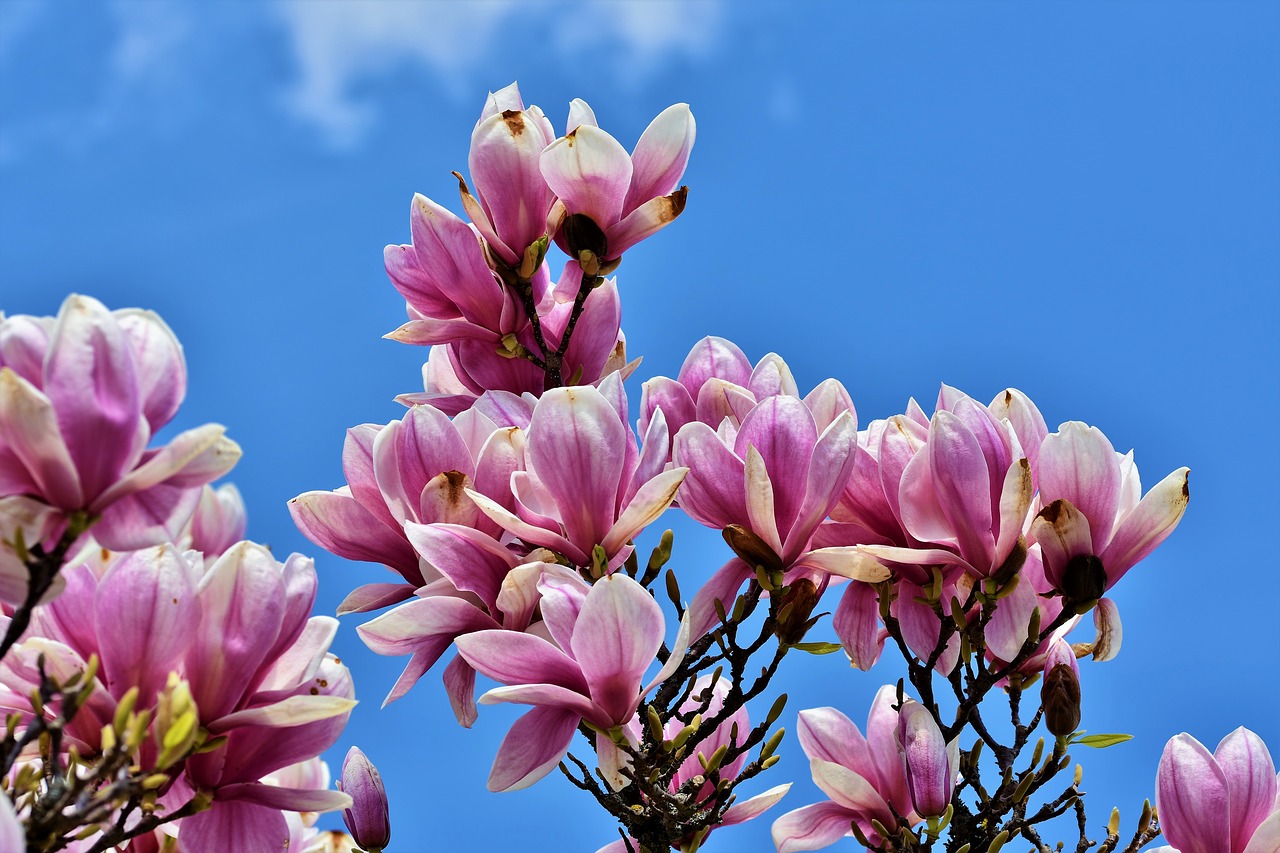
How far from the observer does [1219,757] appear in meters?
1.80

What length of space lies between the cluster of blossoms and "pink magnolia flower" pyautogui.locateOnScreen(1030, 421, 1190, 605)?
0.99 metres

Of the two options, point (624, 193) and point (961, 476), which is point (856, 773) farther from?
point (624, 193)

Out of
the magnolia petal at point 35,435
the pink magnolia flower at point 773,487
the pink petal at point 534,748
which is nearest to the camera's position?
the magnolia petal at point 35,435

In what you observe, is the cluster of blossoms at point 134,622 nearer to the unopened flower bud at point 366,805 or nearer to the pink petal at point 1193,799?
the unopened flower bud at point 366,805

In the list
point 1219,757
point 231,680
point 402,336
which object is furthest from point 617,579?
point 1219,757

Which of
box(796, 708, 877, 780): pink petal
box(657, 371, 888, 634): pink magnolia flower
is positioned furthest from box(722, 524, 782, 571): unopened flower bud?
box(796, 708, 877, 780): pink petal

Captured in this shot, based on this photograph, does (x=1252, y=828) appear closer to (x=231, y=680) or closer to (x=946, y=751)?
(x=946, y=751)

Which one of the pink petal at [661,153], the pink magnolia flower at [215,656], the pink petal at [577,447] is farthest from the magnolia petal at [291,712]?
the pink petal at [661,153]

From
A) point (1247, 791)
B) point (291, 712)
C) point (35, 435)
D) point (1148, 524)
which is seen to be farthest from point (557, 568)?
point (1247, 791)

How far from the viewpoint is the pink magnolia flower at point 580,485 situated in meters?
1.53

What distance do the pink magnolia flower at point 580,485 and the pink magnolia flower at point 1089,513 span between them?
0.55 meters

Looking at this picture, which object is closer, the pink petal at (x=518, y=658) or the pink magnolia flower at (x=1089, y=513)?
the pink petal at (x=518, y=658)

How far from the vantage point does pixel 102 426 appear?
3.71 ft

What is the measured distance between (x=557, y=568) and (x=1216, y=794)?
1076 millimetres
